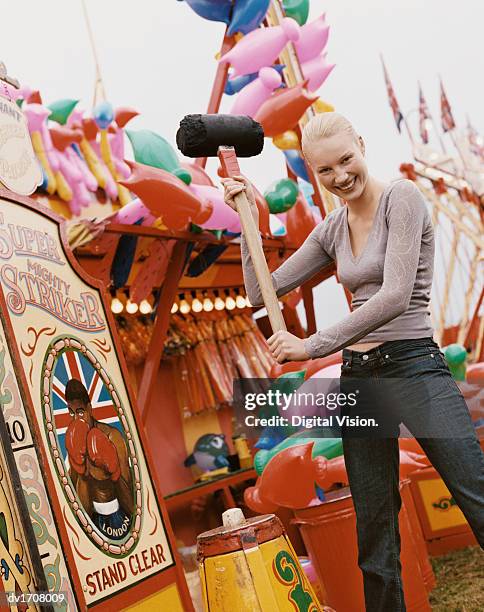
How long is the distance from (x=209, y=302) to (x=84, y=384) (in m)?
3.22

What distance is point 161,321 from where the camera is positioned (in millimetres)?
4156

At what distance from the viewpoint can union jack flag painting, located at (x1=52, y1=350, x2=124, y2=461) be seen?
235cm

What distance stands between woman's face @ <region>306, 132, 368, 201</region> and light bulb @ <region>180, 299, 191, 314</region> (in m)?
3.68

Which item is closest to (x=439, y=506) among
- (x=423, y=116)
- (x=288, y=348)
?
(x=288, y=348)

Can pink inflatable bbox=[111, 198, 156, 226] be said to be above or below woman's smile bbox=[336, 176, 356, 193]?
above

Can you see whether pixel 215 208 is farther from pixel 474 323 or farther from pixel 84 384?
pixel 474 323

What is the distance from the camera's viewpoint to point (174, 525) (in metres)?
5.14

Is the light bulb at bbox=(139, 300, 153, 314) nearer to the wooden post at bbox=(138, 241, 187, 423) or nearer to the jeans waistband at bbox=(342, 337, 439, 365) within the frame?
the wooden post at bbox=(138, 241, 187, 423)

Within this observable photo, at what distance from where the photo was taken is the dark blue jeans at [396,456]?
1.75 m

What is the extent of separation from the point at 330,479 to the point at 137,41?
18.4 ft

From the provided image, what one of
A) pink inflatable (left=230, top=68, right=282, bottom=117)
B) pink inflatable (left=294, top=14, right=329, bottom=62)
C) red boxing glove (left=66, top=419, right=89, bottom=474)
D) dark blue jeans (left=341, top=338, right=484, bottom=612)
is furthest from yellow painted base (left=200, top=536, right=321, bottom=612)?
pink inflatable (left=294, top=14, right=329, bottom=62)

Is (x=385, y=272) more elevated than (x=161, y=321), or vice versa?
(x=161, y=321)

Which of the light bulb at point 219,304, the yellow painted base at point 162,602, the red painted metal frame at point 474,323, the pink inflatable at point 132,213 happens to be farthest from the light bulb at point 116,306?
the red painted metal frame at point 474,323

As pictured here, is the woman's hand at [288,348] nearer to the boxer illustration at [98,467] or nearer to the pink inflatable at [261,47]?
Result: the boxer illustration at [98,467]
